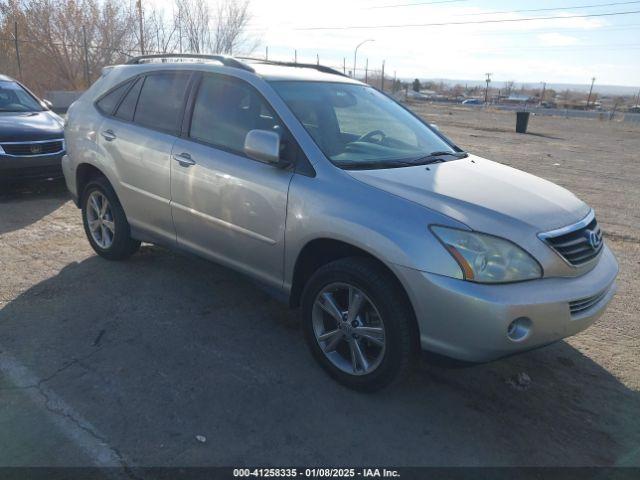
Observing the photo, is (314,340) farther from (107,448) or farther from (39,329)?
(39,329)

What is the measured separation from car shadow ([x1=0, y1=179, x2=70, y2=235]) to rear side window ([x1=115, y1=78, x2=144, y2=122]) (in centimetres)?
225

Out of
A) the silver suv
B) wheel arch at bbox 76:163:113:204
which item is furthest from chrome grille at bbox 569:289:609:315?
wheel arch at bbox 76:163:113:204

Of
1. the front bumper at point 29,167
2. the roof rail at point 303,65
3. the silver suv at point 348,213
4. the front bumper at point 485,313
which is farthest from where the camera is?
the front bumper at point 29,167

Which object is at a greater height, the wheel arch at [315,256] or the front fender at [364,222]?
the front fender at [364,222]

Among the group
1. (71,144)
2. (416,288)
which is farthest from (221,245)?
(71,144)

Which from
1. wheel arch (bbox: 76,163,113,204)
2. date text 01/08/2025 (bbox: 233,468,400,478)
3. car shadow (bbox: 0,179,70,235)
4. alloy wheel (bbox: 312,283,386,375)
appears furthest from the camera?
car shadow (bbox: 0,179,70,235)

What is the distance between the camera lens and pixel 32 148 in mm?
7191

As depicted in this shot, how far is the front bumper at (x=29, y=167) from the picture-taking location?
22.8 feet

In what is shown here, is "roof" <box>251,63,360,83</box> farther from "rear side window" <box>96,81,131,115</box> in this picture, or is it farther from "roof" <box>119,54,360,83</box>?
"rear side window" <box>96,81,131,115</box>

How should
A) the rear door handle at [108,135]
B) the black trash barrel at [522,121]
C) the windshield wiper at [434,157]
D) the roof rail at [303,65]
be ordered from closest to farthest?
the windshield wiper at [434,157] → the roof rail at [303,65] → the rear door handle at [108,135] → the black trash barrel at [522,121]

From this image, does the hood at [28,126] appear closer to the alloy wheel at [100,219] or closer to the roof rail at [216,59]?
the alloy wheel at [100,219]

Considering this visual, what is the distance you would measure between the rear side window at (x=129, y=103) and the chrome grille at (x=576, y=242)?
3491 millimetres

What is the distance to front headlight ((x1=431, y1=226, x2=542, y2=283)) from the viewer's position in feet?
9.10

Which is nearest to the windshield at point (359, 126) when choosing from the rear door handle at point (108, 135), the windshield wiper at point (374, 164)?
the windshield wiper at point (374, 164)
